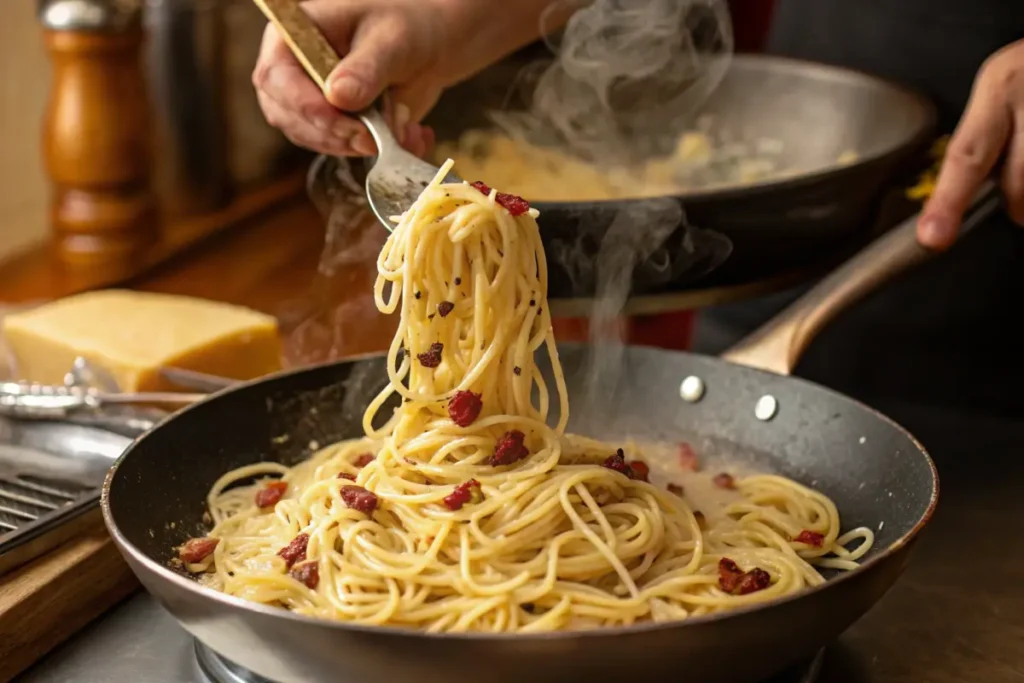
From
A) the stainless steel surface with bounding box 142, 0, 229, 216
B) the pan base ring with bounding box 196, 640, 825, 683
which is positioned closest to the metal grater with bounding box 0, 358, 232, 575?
the pan base ring with bounding box 196, 640, 825, 683

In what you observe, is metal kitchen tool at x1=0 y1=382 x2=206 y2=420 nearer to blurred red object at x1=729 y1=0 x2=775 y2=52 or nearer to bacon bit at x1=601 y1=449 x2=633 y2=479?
bacon bit at x1=601 y1=449 x2=633 y2=479

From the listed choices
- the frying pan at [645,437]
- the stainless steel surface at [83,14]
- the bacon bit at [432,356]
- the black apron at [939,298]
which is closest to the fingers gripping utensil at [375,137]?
the bacon bit at [432,356]

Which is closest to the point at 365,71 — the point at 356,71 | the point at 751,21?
the point at 356,71

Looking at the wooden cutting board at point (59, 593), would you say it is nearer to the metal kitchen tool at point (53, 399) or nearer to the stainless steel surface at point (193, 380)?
the metal kitchen tool at point (53, 399)

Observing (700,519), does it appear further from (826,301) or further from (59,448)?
(59,448)

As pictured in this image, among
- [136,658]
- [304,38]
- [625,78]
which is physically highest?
[304,38]

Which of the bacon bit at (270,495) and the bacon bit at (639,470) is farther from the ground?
Answer: the bacon bit at (639,470)
